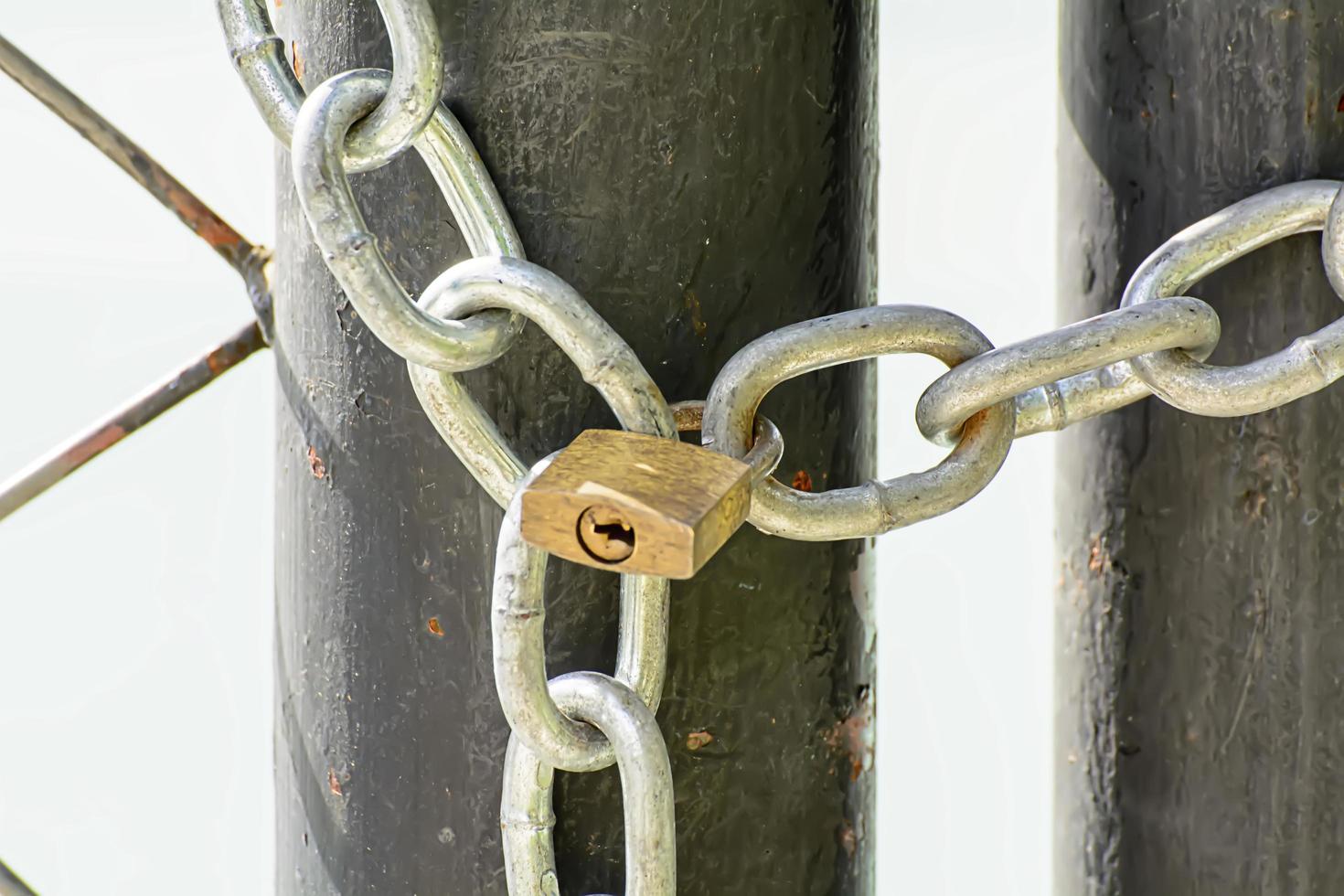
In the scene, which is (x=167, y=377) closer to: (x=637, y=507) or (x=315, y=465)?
(x=315, y=465)

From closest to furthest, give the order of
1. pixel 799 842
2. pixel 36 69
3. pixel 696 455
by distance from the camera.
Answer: pixel 696 455
pixel 799 842
pixel 36 69

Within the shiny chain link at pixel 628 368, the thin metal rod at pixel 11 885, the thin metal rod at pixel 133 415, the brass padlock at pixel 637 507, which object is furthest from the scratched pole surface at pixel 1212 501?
the thin metal rod at pixel 11 885

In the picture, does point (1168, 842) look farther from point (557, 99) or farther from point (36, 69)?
point (36, 69)

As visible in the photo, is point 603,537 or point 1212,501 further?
point 1212,501

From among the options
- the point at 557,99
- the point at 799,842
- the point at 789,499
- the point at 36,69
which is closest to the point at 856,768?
the point at 799,842

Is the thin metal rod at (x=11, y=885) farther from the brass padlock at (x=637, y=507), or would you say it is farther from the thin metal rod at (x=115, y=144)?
the brass padlock at (x=637, y=507)

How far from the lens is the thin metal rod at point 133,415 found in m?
0.68

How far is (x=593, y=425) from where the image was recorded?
0.47m

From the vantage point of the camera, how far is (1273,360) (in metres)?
0.45

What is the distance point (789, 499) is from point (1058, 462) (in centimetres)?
21

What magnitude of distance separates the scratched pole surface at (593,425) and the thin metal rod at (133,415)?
0.15m

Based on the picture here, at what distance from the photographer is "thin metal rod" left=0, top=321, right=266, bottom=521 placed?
2.23 ft

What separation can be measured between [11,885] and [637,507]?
0.45m

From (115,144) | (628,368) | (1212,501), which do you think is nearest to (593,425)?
(628,368)
